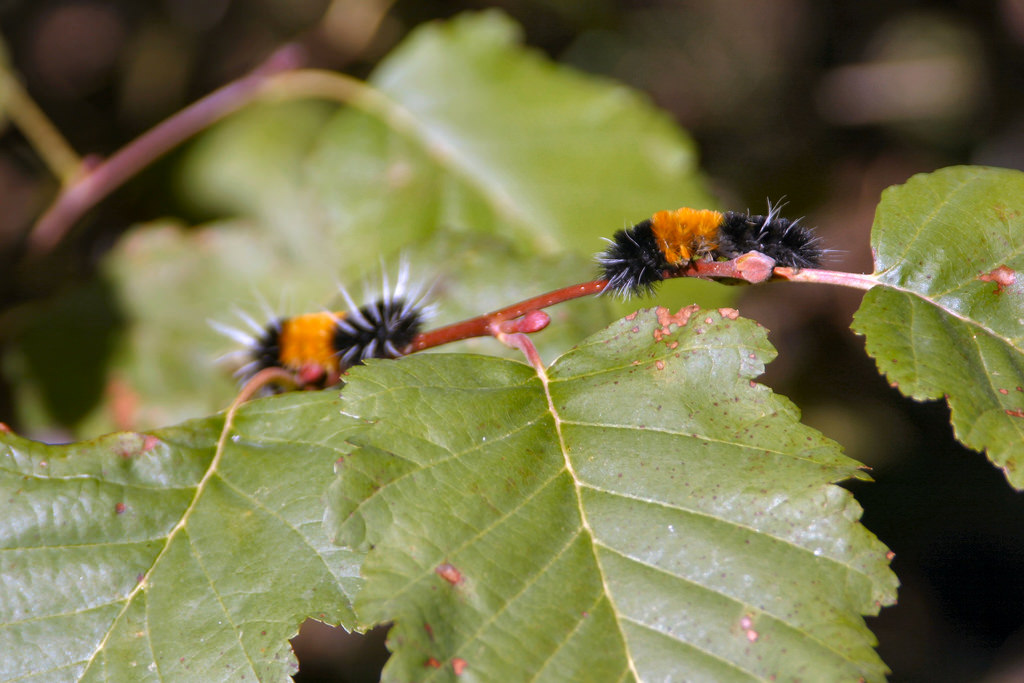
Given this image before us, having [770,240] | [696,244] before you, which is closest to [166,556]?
[696,244]

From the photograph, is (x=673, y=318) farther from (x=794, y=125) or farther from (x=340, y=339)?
(x=794, y=125)

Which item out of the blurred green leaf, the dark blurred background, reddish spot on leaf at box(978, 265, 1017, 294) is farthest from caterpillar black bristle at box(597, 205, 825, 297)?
the dark blurred background

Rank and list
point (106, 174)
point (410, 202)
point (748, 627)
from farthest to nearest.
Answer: point (106, 174) < point (410, 202) < point (748, 627)

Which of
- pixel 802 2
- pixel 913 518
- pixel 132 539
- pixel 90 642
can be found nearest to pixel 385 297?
pixel 132 539

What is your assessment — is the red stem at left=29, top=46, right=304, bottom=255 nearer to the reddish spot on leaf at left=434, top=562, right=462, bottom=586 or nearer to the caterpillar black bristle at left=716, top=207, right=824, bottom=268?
the caterpillar black bristle at left=716, top=207, right=824, bottom=268

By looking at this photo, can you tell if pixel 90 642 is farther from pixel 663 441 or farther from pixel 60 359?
pixel 60 359

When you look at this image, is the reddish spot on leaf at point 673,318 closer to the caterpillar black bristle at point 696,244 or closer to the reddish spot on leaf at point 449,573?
the caterpillar black bristle at point 696,244
